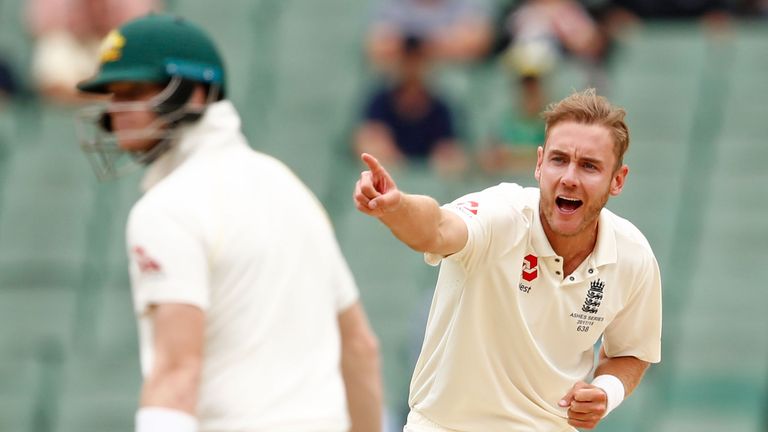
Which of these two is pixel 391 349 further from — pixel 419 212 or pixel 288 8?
pixel 419 212

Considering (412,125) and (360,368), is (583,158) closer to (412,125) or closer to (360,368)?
(360,368)

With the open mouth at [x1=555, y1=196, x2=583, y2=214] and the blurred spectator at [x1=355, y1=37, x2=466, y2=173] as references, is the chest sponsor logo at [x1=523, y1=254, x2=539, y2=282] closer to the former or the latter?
the open mouth at [x1=555, y1=196, x2=583, y2=214]

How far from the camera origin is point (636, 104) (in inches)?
461

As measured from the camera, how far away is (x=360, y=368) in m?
4.87

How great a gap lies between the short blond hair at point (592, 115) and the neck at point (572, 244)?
261 mm

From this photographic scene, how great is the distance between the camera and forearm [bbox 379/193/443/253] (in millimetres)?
3793

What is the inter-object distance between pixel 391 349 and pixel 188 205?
6.39 metres

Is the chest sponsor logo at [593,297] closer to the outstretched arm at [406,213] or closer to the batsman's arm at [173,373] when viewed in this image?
the outstretched arm at [406,213]

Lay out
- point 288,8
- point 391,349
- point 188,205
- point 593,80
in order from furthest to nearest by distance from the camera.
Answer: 1. point 288,8
2. point 593,80
3. point 391,349
4. point 188,205

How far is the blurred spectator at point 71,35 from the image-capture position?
11758 mm

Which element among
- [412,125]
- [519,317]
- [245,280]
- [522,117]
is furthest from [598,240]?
[412,125]

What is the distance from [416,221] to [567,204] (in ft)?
2.12

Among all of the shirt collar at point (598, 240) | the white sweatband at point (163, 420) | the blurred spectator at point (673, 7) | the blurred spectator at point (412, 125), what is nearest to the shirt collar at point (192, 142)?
the white sweatband at point (163, 420)

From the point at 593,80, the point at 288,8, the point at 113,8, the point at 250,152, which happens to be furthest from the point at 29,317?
the point at 250,152
